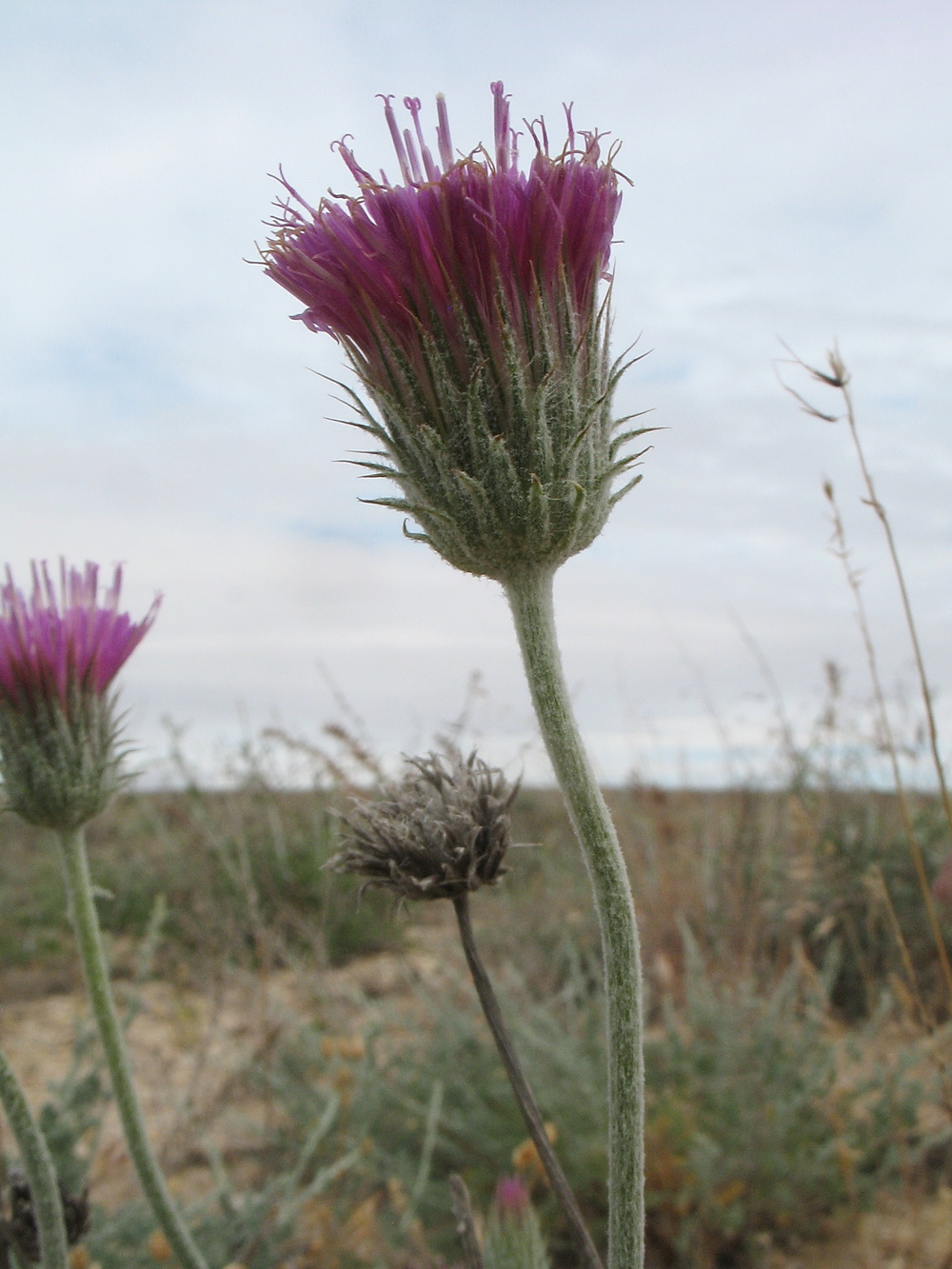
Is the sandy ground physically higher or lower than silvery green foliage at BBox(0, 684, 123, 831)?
lower

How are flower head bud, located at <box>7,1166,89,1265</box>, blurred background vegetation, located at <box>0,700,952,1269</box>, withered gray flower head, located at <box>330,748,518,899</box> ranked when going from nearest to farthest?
withered gray flower head, located at <box>330,748,518,899</box>, flower head bud, located at <box>7,1166,89,1265</box>, blurred background vegetation, located at <box>0,700,952,1269</box>

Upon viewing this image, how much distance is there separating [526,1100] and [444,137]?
1253 millimetres

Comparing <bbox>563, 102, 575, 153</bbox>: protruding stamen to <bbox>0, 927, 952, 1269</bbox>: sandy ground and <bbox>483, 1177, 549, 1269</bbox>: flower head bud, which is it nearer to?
<bbox>483, 1177, 549, 1269</bbox>: flower head bud

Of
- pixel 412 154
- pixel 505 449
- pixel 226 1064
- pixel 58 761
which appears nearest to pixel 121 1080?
pixel 58 761

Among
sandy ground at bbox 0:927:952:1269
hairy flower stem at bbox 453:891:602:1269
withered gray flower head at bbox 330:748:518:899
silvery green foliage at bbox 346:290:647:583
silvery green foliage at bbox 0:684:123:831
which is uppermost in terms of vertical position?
silvery green foliage at bbox 346:290:647:583

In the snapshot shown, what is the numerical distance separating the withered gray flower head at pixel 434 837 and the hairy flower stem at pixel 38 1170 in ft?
2.04

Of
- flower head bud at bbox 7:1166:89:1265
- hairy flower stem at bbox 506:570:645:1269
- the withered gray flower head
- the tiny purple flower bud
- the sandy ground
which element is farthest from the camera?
the sandy ground

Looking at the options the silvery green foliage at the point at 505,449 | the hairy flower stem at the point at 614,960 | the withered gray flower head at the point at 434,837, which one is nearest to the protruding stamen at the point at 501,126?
the silvery green foliage at the point at 505,449

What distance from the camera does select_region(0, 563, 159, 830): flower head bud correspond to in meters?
1.97

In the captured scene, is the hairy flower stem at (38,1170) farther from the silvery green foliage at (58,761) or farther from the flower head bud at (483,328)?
the flower head bud at (483,328)

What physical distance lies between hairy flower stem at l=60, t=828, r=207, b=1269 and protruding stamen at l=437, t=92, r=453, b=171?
4.40ft

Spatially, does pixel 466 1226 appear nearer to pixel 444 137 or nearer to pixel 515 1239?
pixel 515 1239

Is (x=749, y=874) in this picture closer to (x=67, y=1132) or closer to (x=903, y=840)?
(x=903, y=840)

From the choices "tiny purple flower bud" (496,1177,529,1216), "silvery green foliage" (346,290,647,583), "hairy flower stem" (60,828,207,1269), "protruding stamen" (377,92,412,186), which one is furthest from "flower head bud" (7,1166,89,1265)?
"protruding stamen" (377,92,412,186)
